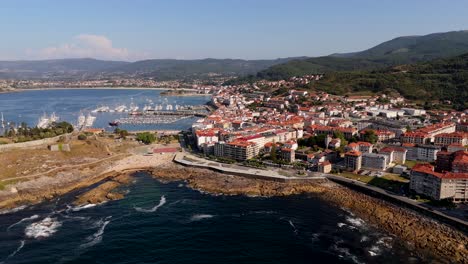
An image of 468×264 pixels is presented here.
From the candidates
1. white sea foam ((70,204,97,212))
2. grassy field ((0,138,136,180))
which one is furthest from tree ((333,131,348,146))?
white sea foam ((70,204,97,212))

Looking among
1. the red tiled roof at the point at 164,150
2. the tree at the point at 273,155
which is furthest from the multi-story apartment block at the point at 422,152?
the red tiled roof at the point at 164,150

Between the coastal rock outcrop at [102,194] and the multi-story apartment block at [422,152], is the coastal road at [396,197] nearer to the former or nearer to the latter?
the multi-story apartment block at [422,152]

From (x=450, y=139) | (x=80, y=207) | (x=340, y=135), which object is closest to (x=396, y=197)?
(x=450, y=139)

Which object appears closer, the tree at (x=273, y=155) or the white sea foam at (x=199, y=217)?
the white sea foam at (x=199, y=217)

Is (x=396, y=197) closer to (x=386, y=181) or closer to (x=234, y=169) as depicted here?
(x=386, y=181)

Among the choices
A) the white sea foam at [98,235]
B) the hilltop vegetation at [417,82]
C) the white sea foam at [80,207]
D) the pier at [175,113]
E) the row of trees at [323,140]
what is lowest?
the white sea foam at [98,235]

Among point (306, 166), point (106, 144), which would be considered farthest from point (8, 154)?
point (306, 166)
